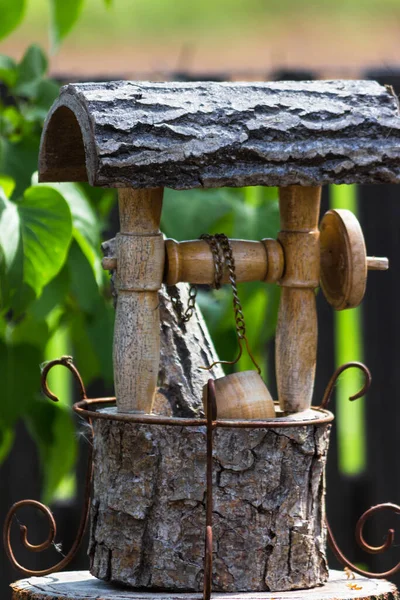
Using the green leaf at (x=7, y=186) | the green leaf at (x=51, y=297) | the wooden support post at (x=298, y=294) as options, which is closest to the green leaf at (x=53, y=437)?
the green leaf at (x=51, y=297)

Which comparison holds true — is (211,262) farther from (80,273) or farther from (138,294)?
(80,273)

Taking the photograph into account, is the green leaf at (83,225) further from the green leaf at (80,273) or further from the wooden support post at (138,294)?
the wooden support post at (138,294)

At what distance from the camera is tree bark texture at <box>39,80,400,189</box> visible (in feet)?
3.38

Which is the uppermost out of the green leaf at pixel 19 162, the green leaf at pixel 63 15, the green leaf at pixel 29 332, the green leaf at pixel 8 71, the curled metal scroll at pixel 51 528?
the green leaf at pixel 63 15

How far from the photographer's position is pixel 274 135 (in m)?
1.08

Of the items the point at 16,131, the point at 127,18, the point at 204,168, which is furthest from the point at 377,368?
the point at 127,18

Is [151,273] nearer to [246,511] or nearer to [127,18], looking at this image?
[246,511]

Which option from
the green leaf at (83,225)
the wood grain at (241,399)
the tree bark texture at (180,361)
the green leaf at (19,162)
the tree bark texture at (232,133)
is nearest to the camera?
the tree bark texture at (232,133)

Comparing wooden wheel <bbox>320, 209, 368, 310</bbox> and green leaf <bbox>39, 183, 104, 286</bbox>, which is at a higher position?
green leaf <bbox>39, 183, 104, 286</bbox>

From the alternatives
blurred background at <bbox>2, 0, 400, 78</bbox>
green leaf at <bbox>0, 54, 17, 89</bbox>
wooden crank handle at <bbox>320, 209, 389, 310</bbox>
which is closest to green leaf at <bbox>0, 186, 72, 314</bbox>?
wooden crank handle at <bbox>320, 209, 389, 310</bbox>

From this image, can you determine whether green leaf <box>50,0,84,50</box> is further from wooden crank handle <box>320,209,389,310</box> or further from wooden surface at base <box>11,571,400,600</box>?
wooden surface at base <box>11,571,400,600</box>

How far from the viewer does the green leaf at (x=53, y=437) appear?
1806 mm

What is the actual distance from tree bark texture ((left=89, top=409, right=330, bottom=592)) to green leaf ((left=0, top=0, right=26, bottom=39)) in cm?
79

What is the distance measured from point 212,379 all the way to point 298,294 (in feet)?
0.69
